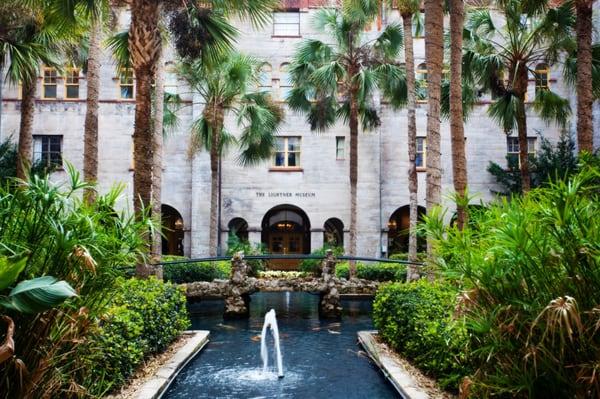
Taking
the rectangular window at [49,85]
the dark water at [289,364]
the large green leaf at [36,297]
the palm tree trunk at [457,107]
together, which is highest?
the rectangular window at [49,85]

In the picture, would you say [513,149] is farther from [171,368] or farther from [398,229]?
[171,368]

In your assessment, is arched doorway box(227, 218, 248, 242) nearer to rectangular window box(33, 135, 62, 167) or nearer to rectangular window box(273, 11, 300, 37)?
rectangular window box(33, 135, 62, 167)

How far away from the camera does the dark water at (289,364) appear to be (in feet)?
23.3

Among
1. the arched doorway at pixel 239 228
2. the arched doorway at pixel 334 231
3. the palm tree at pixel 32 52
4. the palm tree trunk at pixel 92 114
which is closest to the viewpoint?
the palm tree trunk at pixel 92 114

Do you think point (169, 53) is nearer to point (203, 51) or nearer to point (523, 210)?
point (203, 51)

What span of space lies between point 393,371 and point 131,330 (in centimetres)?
342

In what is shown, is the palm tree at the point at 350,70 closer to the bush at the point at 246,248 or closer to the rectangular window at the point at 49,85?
the bush at the point at 246,248

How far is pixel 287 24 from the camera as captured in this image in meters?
27.7

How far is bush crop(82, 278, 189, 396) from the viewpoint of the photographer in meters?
5.35

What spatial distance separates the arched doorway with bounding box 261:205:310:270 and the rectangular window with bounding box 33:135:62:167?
10.9 metres

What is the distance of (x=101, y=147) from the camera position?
26172mm

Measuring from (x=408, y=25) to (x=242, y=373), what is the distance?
11.9 meters

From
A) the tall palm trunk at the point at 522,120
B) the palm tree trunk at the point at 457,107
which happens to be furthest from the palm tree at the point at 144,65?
the tall palm trunk at the point at 522,120

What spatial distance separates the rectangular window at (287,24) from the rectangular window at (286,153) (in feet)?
18.1
